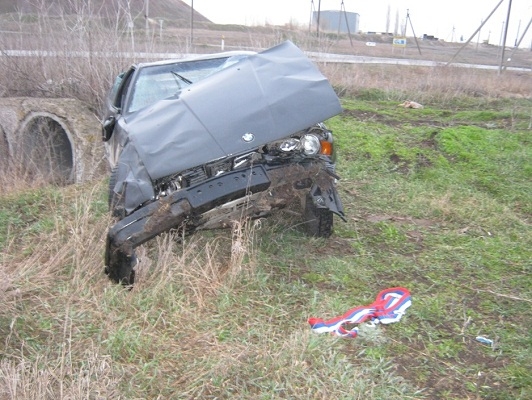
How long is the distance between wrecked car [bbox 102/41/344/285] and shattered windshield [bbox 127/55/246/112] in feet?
3.04

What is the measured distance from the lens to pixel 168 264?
4.09 meters

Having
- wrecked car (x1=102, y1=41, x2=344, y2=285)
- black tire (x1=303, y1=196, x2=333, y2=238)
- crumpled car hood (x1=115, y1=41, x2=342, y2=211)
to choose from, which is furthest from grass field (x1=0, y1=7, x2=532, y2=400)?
crumpled car hood (x1=115, y1=41, x2=342, y2=211)

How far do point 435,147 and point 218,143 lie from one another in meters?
4.78

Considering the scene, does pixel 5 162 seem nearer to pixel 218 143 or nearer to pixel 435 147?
pixel 218 143

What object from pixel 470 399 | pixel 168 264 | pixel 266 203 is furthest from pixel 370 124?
pixel 470 399

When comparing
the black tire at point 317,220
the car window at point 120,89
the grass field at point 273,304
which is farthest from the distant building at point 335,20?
the black tire at point 317,220

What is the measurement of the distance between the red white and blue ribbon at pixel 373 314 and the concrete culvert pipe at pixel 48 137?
5.19m

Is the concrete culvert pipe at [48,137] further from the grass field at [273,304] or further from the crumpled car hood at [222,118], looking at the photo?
the crumpled car hood at [222,118]

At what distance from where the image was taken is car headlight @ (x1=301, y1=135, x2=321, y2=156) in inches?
180

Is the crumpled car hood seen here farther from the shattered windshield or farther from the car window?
the car window

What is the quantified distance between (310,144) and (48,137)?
5.42 metres

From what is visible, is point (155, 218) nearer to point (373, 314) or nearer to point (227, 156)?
point (227, 156)

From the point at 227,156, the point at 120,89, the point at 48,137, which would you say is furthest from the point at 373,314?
the point at 48,137

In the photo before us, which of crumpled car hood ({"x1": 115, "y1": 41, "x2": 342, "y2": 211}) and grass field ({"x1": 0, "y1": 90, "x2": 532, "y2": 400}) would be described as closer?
grass field ({"x1": 0, "y1": 90, "x2": 532, "y2": 400})
